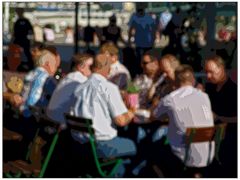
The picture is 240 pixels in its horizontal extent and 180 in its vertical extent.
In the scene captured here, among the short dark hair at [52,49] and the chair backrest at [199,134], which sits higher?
the short dark hair at [52,49]

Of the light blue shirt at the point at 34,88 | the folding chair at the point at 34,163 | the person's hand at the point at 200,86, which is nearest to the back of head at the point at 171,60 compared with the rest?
the person's hand at the point at 200,86

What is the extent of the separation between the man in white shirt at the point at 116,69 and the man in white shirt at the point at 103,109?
0.40 m

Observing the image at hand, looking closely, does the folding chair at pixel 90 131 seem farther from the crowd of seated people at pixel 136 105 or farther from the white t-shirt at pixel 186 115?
the white t-shirt at pixel 186 115

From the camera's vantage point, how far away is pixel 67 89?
475 centimetres

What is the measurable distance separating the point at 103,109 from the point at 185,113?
72 centimetres

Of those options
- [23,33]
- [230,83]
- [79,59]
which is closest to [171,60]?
[230,83]

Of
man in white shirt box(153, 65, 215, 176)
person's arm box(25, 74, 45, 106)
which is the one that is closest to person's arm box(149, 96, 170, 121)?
man in white shirt box(153, 65, 215, 176)

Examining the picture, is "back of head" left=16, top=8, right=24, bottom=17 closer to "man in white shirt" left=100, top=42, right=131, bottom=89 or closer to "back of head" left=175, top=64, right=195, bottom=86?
"man in white shirt" left=100, top=42, right=131, bottom=89

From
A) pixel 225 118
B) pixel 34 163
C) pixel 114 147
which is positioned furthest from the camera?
pixel 34 163

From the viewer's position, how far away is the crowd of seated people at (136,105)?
4559 mm

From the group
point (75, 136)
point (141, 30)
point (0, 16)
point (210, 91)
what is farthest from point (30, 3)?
point (210, 91)

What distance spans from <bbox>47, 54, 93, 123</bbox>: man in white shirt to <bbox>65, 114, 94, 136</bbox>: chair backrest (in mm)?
178

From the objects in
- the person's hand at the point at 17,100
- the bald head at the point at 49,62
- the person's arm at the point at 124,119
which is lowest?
the person's arm at the point at 124,119

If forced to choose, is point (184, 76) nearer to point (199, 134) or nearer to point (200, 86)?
point (200, 86)
